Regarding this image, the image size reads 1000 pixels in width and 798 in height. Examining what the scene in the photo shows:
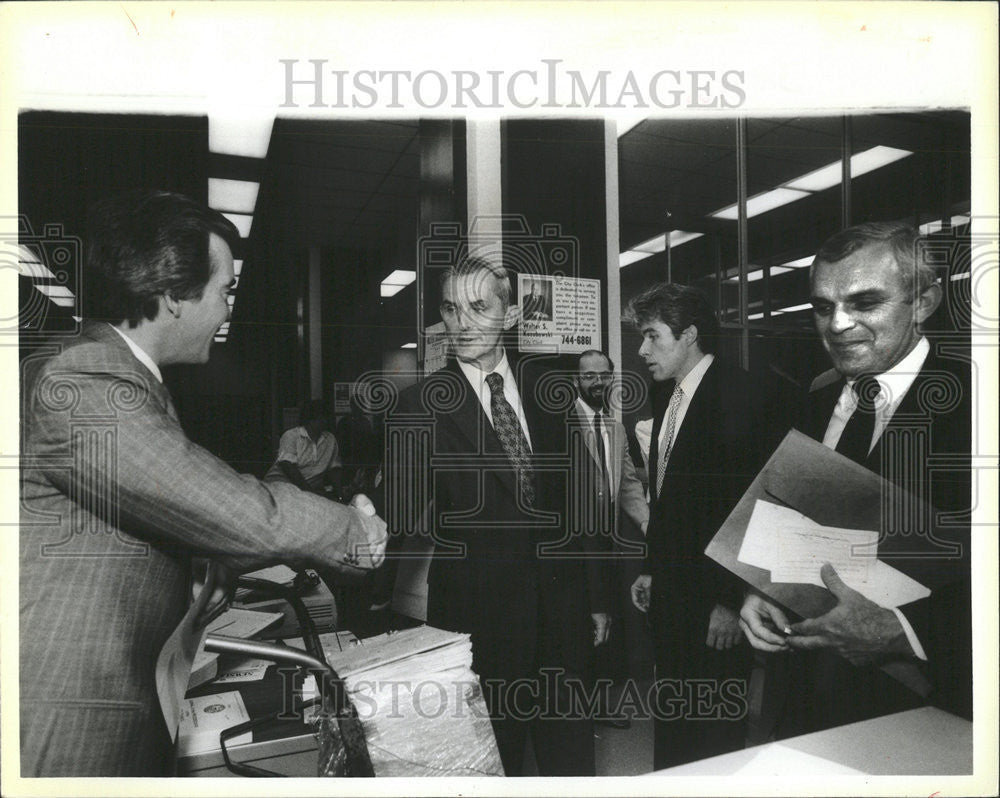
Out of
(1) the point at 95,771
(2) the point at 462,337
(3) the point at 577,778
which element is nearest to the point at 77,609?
(1) the point at 95,771

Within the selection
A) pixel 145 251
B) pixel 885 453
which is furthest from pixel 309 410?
pixel 885 453

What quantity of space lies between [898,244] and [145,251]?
192 centimetres

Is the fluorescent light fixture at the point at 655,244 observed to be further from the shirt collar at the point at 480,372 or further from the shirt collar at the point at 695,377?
the shirt collar at the point at 480,372

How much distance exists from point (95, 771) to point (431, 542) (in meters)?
0.94

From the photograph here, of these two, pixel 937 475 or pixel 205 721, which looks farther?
pixel 937 475

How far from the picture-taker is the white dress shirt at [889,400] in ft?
6.36

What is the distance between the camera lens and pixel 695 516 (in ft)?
6.42

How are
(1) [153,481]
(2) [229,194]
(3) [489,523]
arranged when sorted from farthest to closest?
(3) [489,523] → (2) [229,194] → (1) [153,481]

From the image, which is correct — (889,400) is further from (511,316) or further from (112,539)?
(112,539)

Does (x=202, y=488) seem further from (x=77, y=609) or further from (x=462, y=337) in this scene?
(x=462, y=337)

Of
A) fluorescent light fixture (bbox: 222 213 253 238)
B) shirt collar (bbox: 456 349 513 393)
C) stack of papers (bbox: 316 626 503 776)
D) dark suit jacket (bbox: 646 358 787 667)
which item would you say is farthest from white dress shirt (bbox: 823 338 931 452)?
fluorescent light fixture (bbox: 222 213 253 238)

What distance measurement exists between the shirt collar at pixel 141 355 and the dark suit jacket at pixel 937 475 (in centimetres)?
163

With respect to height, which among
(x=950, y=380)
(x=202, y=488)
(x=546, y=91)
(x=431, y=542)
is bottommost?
(x=431, y=542)

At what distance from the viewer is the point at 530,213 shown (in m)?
1.91
